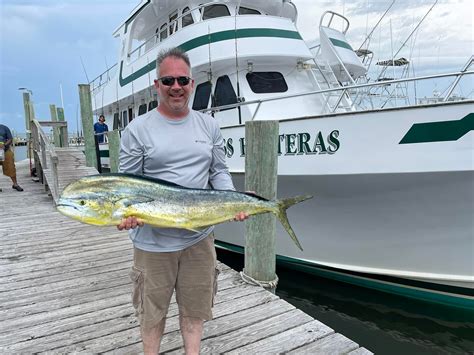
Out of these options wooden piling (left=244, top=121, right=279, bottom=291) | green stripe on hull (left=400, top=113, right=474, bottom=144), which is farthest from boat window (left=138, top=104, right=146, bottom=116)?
green stripe on hull (left=400, top=113, right=474, bottom=144)

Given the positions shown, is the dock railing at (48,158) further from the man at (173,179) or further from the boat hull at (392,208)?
the man at (173,179)

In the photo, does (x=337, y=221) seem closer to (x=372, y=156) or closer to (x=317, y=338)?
(x=372, y=156)

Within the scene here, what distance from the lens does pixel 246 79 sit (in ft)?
21.5

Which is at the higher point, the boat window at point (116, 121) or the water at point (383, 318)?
the boat window at point (116, 121)

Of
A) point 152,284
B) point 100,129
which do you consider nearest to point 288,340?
point 152,284

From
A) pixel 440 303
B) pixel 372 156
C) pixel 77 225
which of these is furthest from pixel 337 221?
pixel 77 225

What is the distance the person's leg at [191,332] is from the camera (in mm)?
2078

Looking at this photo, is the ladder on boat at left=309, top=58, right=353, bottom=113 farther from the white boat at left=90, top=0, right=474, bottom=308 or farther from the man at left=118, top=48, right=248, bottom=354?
the man at left=118, top=48, right=248, bottom=354

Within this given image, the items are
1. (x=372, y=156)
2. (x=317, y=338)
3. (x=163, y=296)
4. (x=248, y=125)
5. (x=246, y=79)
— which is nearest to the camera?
(x=163, y=296)

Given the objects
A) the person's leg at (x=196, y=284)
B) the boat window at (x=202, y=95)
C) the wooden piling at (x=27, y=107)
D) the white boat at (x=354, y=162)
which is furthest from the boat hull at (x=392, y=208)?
the wooden piling at (x=27, y=107)

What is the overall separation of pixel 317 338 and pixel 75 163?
28.3 feet

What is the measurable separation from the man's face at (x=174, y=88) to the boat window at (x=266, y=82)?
4882 millimetres

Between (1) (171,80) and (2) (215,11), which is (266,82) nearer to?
(2) (215,11)

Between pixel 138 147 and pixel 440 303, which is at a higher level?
pixel 138 147
